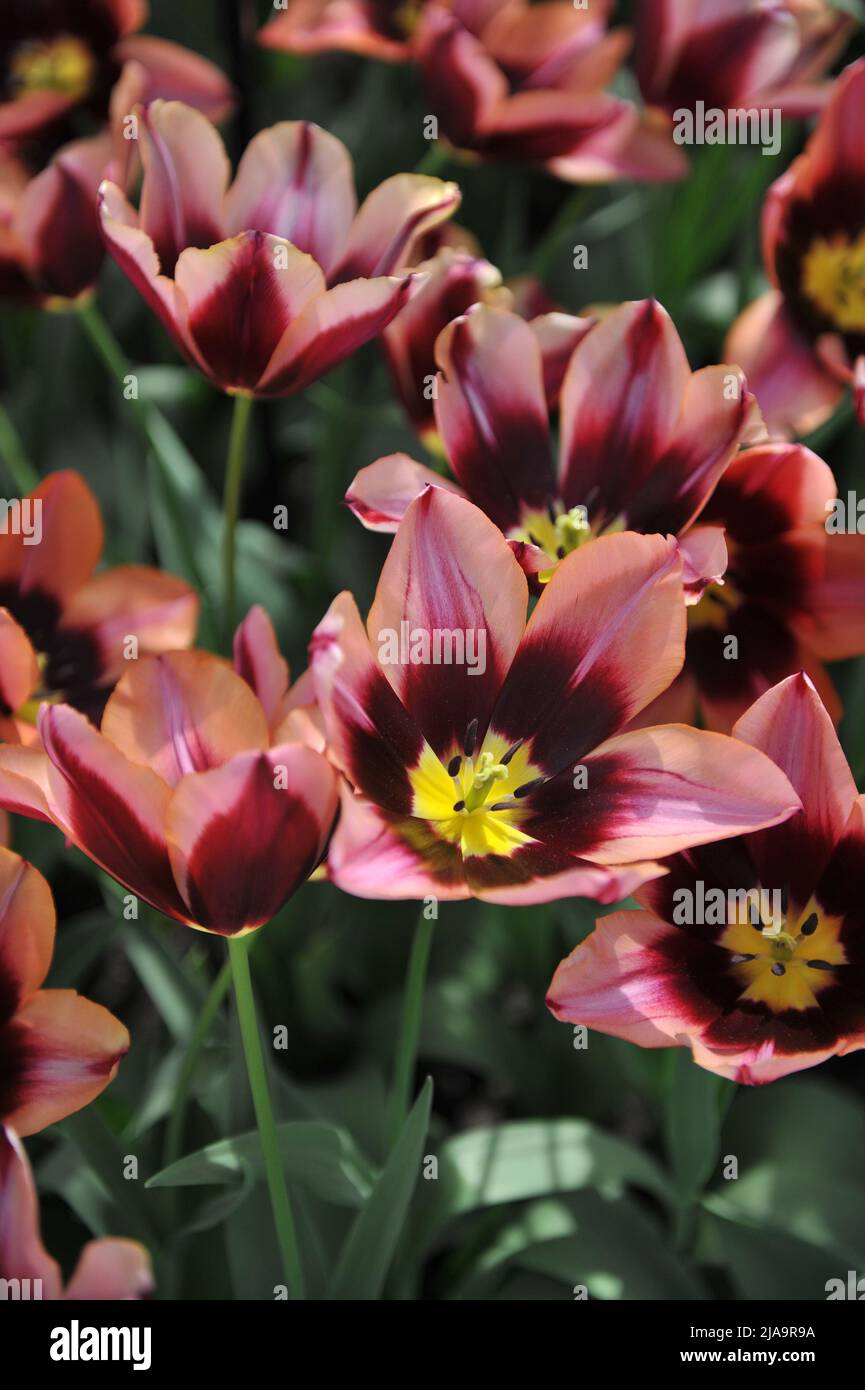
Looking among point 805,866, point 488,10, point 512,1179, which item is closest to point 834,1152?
point 512,1179

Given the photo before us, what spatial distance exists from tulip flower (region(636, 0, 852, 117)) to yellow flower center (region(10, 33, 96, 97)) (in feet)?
1.60

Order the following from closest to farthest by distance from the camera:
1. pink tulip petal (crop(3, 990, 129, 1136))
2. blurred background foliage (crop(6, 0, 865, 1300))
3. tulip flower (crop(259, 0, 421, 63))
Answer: pink tulip petal (crop(3, 990, 129, 1136)), blurred background foliage (crop(6, 0, 865, 1300)), tulip flower (crop(259, 0, 421, 63))

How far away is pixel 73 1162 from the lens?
3.13ft

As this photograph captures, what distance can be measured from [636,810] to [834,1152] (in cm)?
56

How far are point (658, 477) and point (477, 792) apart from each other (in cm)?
21

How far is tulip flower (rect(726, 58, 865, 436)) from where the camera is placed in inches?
37.7

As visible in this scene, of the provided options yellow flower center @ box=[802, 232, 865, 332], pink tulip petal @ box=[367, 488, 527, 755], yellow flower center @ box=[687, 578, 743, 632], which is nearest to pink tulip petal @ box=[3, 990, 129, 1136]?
pink tulip petal @ box=[367, 488, 527, 755]

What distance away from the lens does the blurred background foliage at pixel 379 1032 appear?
3.01 ft

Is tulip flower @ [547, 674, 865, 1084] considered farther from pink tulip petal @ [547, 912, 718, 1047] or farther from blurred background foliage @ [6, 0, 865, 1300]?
blurred background foliage @ [6, 0, 865, 1300]

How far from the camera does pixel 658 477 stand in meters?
0.81

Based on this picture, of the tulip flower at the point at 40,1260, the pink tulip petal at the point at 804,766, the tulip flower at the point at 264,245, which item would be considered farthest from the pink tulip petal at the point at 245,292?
the tulip flower at the point at 40,1260

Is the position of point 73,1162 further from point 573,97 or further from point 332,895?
point 573,97

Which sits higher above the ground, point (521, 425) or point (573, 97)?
point (573, 97)

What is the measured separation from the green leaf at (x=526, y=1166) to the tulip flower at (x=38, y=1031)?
34 cm
